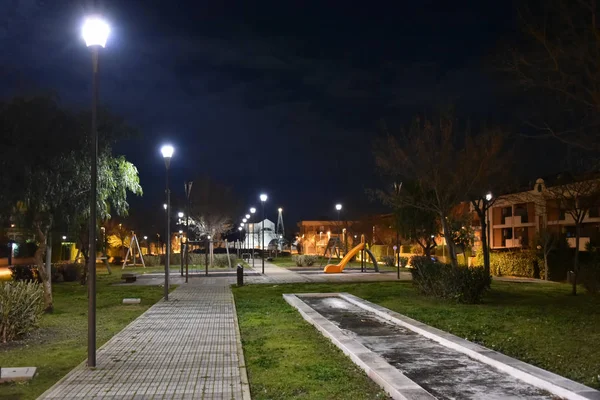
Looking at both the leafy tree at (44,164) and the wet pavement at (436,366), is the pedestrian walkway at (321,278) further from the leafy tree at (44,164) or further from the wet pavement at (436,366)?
the wet pavement at (436,366)

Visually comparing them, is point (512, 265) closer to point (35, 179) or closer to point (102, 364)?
point (35, 179)

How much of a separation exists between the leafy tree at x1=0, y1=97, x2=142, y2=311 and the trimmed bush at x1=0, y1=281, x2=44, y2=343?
14.1 ft

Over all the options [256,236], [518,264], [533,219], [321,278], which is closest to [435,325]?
[321,278]

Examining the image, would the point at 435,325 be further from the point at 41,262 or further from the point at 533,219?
the point at 533,219

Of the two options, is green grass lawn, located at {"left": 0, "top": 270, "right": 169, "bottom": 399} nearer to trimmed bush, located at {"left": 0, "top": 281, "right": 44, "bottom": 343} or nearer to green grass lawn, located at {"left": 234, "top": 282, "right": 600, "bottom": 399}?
trimmed bush, located at {"left": 0, "top": 281, "right": 44, "bottom": 343}

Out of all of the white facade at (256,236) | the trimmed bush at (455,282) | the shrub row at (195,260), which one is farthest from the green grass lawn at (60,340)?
the white facade at (256,236)

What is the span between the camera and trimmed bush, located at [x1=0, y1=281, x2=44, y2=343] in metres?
11.5

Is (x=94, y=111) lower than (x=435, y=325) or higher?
higher

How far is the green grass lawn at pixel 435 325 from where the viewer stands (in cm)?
805

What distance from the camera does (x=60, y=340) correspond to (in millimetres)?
12133

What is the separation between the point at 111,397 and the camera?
23.7ft

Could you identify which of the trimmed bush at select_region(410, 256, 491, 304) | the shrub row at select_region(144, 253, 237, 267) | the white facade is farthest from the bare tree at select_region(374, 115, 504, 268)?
the white facade

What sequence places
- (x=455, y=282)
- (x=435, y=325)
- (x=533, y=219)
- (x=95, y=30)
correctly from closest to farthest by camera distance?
(x=95, y=30) → (x=435, y=325) → (x=455, y=282) → (x=533, y=219)

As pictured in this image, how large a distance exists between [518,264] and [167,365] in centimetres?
2826
